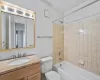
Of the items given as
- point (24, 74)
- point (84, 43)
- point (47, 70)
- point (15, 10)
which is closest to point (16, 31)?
point (15, 10)

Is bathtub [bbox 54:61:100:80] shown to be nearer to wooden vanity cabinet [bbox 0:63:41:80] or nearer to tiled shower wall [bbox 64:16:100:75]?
tiled shower wall [bbox 64:16:100:75]

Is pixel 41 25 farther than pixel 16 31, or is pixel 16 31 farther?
pixel 41 25

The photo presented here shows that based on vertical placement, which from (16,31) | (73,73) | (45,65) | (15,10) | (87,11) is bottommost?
(73,73)

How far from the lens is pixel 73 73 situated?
2.48 metres

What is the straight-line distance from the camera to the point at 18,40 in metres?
1.92

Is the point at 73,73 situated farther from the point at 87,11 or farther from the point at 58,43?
the point at 87,11

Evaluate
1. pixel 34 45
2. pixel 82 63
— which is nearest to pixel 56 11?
pixel 34 45

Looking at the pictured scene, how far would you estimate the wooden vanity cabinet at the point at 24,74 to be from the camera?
123 cm

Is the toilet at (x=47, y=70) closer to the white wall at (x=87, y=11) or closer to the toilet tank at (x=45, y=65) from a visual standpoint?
the toilet tank at (x=45, y=65)

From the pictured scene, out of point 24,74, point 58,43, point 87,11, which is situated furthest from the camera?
point 58,43

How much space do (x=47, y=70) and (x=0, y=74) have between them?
1.32 metres

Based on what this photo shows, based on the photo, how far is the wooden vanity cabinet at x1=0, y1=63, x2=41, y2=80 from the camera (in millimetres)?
1226

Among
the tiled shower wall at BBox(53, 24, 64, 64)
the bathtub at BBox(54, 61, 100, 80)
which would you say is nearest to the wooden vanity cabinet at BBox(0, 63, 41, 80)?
the bathtub at BBox(54, 61, 100, 80)

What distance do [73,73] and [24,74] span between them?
1.64 meters
